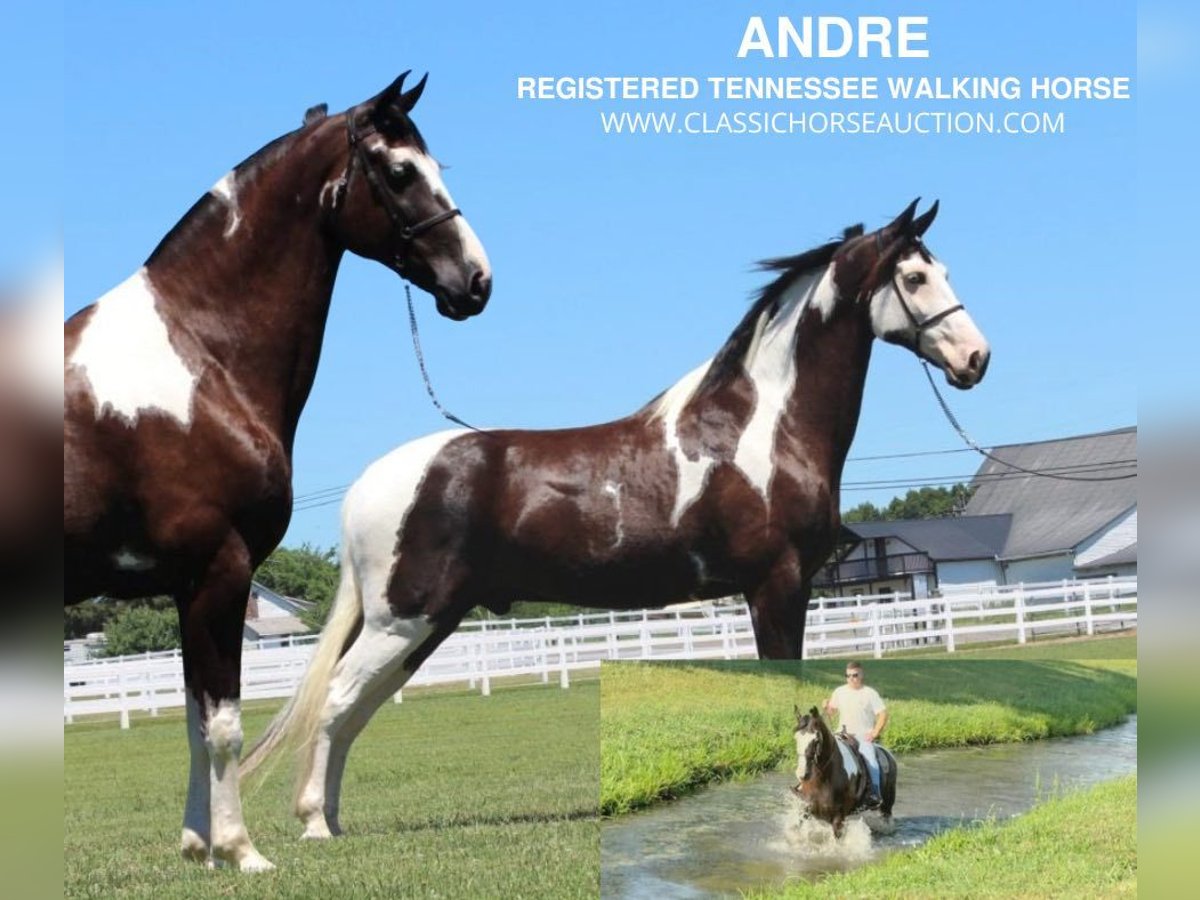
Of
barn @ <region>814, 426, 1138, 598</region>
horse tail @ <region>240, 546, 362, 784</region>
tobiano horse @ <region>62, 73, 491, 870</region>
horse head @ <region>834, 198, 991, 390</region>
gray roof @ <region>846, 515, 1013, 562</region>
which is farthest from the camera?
gray roof @ <region>846, 515, 1013, 562</region>

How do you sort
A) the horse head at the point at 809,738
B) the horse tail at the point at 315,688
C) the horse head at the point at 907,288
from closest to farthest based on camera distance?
the horse head at the point at 809,738, the horse tail at the point at 315,688, the horse head at the point at 907,288

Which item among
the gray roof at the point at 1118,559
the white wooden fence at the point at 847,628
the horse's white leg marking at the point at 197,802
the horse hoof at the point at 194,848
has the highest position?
the gray roof at the point at 1118,559

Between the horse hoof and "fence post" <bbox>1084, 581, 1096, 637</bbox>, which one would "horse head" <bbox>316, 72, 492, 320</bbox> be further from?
"fence post" <bbox>1084, 581, 1096, 637</bbox>

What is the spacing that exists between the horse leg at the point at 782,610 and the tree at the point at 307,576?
1.81m

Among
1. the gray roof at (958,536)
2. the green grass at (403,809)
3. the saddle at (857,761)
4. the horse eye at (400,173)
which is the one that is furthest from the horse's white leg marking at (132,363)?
the gray roof at (958,536)

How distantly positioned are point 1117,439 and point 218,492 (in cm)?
400

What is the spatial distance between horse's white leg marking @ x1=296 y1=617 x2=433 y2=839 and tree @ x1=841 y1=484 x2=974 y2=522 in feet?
6.30

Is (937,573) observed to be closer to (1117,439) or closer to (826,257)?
(1117,439)

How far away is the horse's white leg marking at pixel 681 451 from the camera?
539 cm

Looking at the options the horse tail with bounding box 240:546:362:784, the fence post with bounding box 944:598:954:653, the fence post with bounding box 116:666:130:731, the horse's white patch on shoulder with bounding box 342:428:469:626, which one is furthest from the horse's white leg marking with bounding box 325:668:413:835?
the fence post with bounding box 116:666:130:731

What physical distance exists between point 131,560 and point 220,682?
46 cm

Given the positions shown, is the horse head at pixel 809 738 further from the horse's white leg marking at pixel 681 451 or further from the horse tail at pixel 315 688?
the horse tail at pixel 315 688

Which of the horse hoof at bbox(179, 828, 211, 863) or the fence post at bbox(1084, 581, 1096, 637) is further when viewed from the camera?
the fence post at bbox(1084, 581, 1096, 637)

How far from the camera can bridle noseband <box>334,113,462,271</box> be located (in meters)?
4.48
